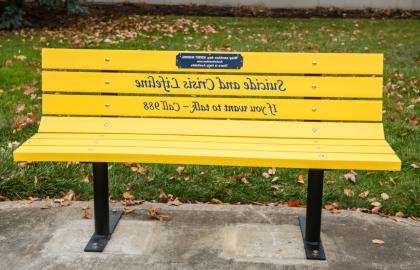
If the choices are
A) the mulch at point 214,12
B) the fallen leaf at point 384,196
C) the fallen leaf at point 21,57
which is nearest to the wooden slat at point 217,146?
the fallen leaf at point 384,196

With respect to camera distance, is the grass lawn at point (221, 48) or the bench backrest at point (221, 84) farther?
the grass lawn at point (221, 48)

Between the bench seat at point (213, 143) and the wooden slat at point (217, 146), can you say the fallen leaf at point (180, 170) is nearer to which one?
the bench seat at point (213, 143)

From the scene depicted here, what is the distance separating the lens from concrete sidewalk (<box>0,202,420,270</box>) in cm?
238

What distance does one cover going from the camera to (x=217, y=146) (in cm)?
242

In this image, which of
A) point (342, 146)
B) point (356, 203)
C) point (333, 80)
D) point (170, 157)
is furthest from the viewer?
point (356, 203)

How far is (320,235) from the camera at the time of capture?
2678mm

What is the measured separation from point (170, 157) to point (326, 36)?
285 inches

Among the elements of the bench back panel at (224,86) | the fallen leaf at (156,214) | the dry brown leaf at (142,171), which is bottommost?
the fallen leaf at (156,214)

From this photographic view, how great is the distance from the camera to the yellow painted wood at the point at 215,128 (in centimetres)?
260

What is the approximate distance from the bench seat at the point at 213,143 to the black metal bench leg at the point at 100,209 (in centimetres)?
18

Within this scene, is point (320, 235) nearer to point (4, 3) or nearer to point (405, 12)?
point (4, 3)

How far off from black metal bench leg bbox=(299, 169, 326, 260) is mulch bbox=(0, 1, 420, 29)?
877cm

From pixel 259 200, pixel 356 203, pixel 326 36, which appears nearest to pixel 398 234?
pixel 356 203

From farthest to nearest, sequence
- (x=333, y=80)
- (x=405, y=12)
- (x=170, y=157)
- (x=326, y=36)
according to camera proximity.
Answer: (x=405, y=12) < (x=326, y=36) < (x=333, y=80) < (x=170, y=157)
